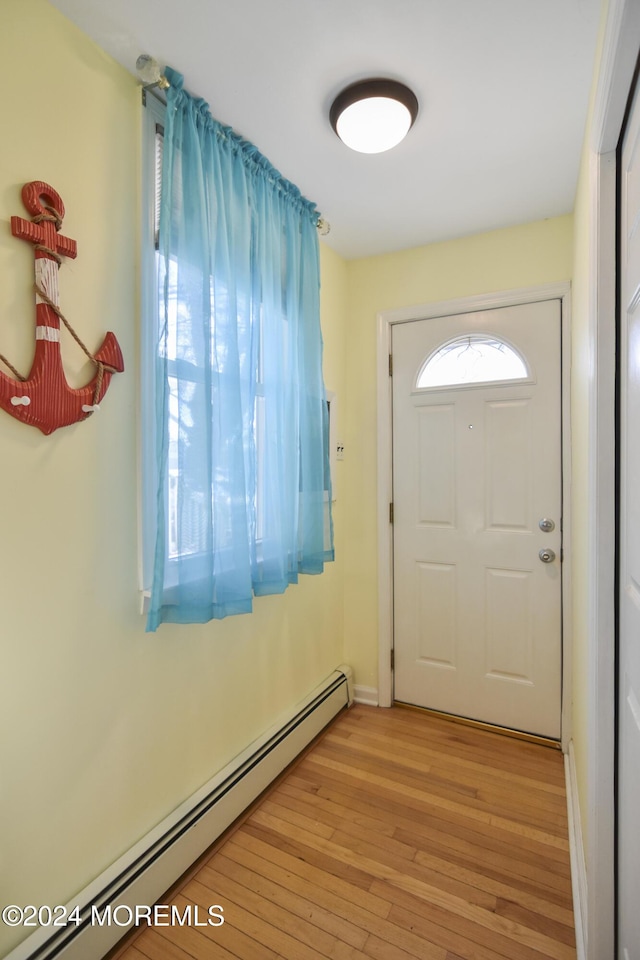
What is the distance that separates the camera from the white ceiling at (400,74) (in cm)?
125

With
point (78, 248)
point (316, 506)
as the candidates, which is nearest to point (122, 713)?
point (316, 506)

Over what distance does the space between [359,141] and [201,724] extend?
2108mm

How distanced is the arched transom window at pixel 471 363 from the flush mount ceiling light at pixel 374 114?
42.8 inches

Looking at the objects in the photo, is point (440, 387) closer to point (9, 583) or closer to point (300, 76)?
point (300, 76)

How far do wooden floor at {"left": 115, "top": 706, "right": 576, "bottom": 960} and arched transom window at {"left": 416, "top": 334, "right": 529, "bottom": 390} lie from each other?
1.82 m

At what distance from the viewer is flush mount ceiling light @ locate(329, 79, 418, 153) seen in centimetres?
146

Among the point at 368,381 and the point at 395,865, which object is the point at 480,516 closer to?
the point at 368,381

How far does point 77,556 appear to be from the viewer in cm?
126

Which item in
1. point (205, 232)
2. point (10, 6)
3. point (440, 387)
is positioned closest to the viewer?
point (10, 6)

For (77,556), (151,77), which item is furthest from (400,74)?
(77,556)

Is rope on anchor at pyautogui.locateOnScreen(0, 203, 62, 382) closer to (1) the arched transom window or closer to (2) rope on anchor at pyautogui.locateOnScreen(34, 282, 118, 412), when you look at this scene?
(2) rope on anchor at pyautogui.locateOnScreen(34, 282, 118, 412)

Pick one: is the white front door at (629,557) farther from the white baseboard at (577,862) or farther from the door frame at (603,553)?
the white baseboard at (577,862)

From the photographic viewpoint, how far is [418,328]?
2572 millimetres

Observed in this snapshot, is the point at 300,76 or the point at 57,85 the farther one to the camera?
the point at 300,76
